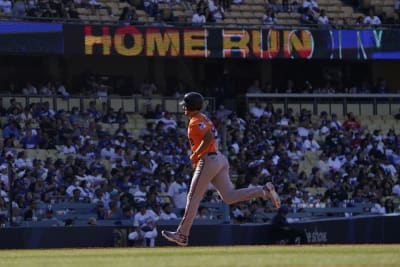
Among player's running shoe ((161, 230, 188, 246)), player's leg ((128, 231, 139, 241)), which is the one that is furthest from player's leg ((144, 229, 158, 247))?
player's running shoe ((161, 230, 188, 246))

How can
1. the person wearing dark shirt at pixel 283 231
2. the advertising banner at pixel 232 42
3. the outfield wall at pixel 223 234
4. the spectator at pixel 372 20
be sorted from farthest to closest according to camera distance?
the spectator at pixel 372 20 → the advertising banner at pixel 232 42 → the person wearing dark shirt at pixel 283 231 → the outfield wall at pixel 223 234

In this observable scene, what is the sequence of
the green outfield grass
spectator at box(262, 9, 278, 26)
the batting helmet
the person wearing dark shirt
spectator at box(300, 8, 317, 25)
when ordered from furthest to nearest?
spectator at box(300, 8, 317, 25)
spectator at box(262, 9, 278, 26)
the person wearing dark shirt
the batting helmet
the green outfield grass

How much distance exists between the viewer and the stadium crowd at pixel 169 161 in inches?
1009

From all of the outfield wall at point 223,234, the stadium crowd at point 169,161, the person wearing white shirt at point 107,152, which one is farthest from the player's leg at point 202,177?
the person wearing white shirt at point 107,152

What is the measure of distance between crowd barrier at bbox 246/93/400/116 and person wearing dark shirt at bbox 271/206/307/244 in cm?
1109

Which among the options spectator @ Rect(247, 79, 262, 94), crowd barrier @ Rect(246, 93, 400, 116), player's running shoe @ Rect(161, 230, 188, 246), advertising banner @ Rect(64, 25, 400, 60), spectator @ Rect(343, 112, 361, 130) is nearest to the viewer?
player's running shoe @ Rect(161, 230, 188, 246)

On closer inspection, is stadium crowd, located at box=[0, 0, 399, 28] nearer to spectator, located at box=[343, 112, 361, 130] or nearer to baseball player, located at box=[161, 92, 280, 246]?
spectator, located at box=[343, 112, 361, 130]

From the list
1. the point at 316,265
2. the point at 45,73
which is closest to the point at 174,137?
the point at 45,73

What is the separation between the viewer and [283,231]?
24891 mm

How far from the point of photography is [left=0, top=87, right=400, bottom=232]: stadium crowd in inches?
1009

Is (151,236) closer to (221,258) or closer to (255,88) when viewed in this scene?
(221,258)

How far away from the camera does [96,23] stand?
33.7 meters

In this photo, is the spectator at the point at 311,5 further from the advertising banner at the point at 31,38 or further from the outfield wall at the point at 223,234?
the outfield wall at the point at 223,234

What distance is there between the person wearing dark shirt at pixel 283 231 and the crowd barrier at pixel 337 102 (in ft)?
36.4
